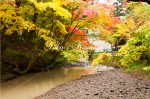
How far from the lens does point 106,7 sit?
13820 mm

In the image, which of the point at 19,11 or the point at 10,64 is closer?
the point at 19,11

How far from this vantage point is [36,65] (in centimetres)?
1560

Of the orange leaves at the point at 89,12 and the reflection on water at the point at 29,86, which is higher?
the orange leaves at the point at 89,12

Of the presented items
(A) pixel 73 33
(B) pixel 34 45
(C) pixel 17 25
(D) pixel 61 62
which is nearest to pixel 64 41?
(A) pixel 73 33

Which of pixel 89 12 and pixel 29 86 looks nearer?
pixel 29 86

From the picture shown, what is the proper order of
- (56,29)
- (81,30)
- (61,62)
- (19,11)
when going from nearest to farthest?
(19,11)
(56,29)
(81,30)
(61,62)

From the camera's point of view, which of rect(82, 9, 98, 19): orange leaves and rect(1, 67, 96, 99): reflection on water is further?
rect(82, 9, 98, 19): orange leaves

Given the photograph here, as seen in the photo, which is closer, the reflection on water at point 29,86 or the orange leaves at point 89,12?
the reflection on water at point 29,86

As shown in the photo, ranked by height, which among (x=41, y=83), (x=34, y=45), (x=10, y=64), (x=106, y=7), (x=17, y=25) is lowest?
(x=41, y=83)

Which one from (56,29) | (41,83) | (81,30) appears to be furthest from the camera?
(81,30)

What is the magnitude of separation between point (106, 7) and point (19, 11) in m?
4.95

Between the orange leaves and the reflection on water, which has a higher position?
the orange leaves

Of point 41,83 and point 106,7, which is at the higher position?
point 106,7

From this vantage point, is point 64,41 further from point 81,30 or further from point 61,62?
point 61,62
